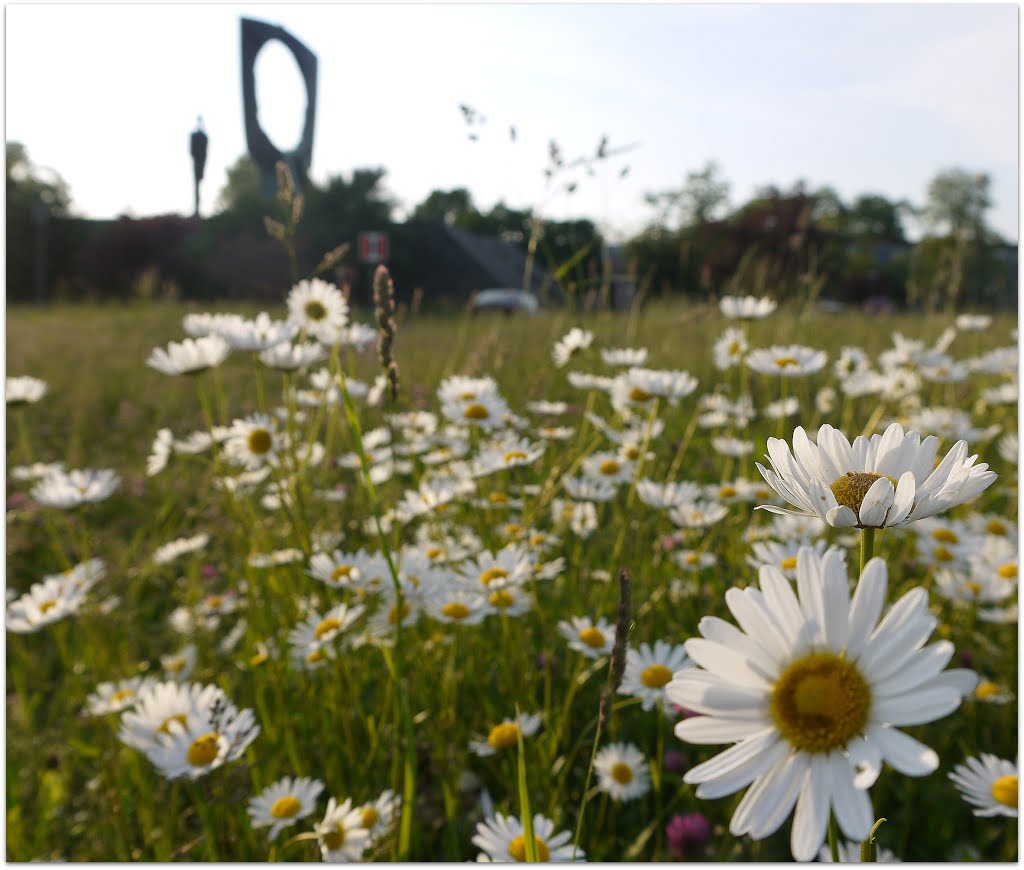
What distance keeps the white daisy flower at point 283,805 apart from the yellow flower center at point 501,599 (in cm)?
29

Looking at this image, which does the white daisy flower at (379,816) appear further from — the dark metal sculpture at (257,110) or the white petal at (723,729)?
the dark metal sculpture at (257,110)

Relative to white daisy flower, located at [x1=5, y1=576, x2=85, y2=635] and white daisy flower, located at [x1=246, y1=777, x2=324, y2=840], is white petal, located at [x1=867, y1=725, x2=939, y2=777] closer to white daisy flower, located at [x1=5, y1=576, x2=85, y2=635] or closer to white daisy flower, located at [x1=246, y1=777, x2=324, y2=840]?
white daisy flower, located at [x1=246, y1=777, x2=324, y2=840]

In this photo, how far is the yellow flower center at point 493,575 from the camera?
104 centimetres

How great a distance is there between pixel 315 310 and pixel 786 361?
0.86 m

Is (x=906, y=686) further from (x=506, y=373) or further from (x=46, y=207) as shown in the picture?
(x=46, y=207)

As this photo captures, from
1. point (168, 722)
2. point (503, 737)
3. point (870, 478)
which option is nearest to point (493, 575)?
point (503, 737)

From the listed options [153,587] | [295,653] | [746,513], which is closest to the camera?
[295,653]

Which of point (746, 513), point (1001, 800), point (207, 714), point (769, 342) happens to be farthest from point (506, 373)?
point (1001, 800)

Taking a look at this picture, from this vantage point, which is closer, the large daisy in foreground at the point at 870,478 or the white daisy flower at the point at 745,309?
the large daisy in foreground at the point at 870,478

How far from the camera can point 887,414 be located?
2184 mm

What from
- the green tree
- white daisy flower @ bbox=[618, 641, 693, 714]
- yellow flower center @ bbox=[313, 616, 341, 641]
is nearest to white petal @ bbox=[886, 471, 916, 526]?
white daisy flower @ bbox=[618, 641, 693, 714]

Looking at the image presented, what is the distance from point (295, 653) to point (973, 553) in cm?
113

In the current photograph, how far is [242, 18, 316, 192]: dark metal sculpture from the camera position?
1160 mm

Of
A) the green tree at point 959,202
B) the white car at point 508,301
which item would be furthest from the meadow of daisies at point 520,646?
the green tree at point 959,202
